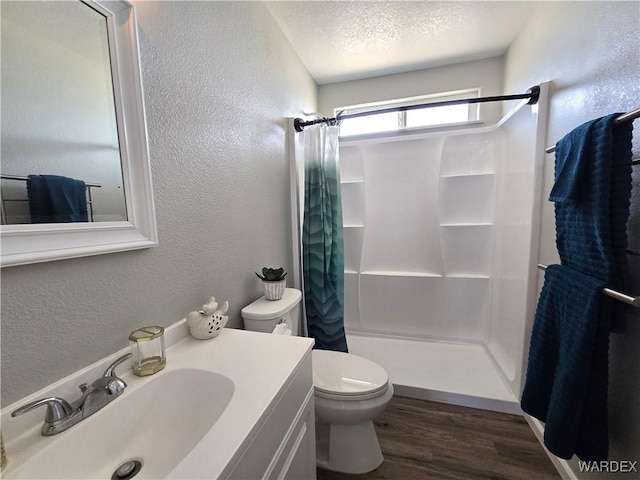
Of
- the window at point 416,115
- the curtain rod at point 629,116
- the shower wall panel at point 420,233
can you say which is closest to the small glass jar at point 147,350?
the curtain rod at point 629,116

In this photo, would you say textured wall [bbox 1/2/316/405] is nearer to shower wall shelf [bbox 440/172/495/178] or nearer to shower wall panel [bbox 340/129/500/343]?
shower wall panel [bbox 340/129/500/343]

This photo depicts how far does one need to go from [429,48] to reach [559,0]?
2.55ft

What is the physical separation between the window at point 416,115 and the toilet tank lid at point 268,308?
1.63 m

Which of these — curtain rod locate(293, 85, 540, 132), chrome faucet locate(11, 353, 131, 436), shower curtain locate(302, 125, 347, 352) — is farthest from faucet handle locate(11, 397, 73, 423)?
curtain rod locate(293, 85, 540, 132)

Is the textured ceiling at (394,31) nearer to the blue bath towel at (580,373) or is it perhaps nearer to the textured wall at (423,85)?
the textured wall at (423,85)

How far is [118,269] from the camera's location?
2.53ft

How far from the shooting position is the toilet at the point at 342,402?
1.25 meters

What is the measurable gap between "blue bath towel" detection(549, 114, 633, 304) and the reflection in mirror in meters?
1.51

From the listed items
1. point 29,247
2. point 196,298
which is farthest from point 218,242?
point 29,247

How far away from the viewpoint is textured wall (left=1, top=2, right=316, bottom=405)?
62cm

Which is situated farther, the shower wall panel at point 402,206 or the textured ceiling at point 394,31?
the shower wall panel at point 402,206

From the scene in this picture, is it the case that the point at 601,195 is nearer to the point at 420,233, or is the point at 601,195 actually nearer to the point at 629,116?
the point at 629,116

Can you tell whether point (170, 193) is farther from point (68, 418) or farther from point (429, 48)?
point (429, 48)

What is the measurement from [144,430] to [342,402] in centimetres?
82
